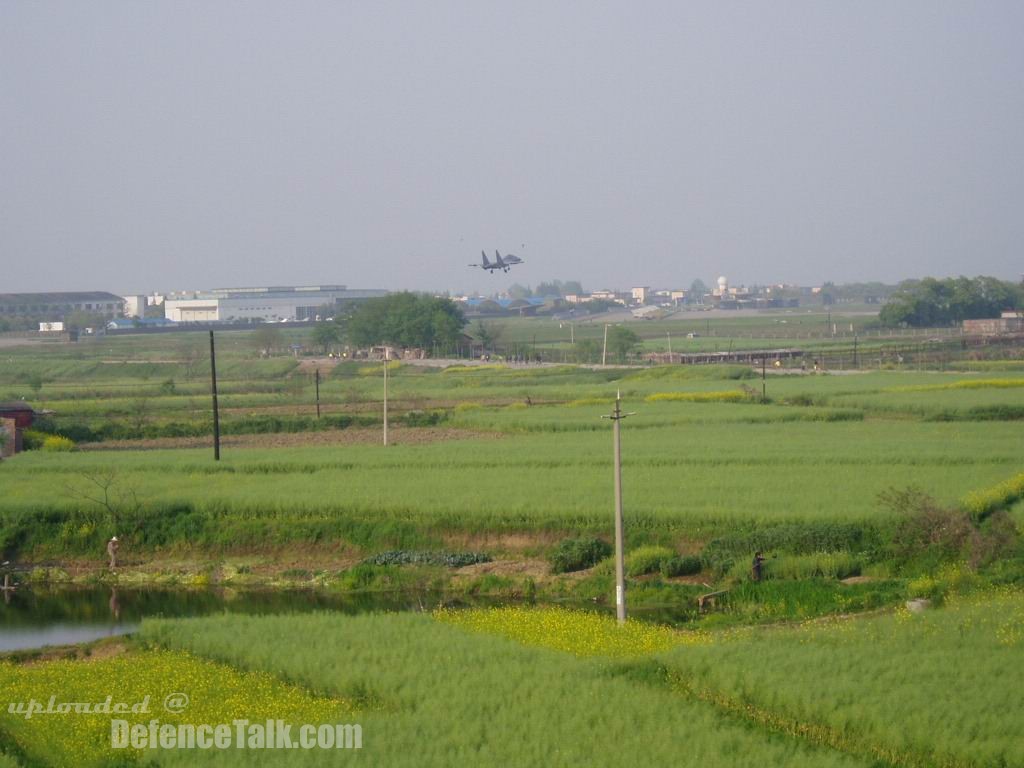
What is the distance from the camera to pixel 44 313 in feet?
445

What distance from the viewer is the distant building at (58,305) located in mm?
134500

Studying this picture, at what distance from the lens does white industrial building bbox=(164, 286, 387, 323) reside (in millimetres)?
139875

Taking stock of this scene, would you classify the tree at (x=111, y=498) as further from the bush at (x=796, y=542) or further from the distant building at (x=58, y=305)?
the distant building at (x=58, y=305)

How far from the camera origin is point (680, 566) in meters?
19.9

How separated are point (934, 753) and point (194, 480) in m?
20.2

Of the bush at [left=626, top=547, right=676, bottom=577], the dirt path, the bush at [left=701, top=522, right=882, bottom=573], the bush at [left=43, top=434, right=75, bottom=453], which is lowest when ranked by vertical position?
the bush at [left=626, top=547, right=676, bottom=577]

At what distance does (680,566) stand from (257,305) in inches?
5065

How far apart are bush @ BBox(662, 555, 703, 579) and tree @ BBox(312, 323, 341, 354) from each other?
73.7 m

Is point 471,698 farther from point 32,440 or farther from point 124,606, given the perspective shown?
point 32,440

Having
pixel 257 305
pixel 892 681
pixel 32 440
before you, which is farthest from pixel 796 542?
pixel 257 305

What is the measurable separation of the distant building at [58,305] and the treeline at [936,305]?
8198 cm

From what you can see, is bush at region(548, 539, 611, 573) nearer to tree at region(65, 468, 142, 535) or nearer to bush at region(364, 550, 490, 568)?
bush at region(364, 550, 490, 568)

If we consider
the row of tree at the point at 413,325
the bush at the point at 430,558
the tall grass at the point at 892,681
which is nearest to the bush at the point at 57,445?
the bush at the point at 430,558

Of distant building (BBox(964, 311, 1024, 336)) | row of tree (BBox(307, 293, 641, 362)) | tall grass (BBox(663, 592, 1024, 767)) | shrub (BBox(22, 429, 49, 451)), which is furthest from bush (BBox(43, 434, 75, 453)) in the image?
distant building (BBox(964, 311, 1024, 336))
